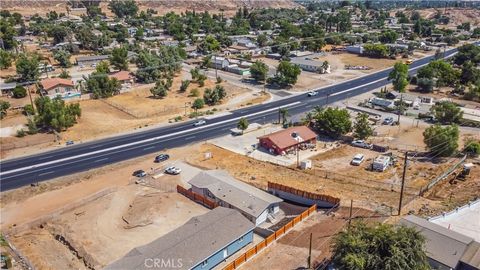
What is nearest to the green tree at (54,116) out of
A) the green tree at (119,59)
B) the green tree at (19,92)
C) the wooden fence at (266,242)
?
the green tree at (19,92)

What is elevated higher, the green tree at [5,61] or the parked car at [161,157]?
the green tree at [5,61]

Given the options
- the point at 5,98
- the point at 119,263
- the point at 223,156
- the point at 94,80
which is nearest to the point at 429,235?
the point at 119,263

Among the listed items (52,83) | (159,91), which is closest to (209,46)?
(159,91)

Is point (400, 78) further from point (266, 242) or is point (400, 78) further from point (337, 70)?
point (266, 242)

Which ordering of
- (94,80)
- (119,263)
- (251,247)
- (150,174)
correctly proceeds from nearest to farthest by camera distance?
(119,263)
(251,247)
(150,174)
(94,80)

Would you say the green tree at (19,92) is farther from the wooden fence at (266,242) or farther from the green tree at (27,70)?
the wooden fence at (266,242)

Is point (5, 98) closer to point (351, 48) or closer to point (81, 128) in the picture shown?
point (81, 128)
